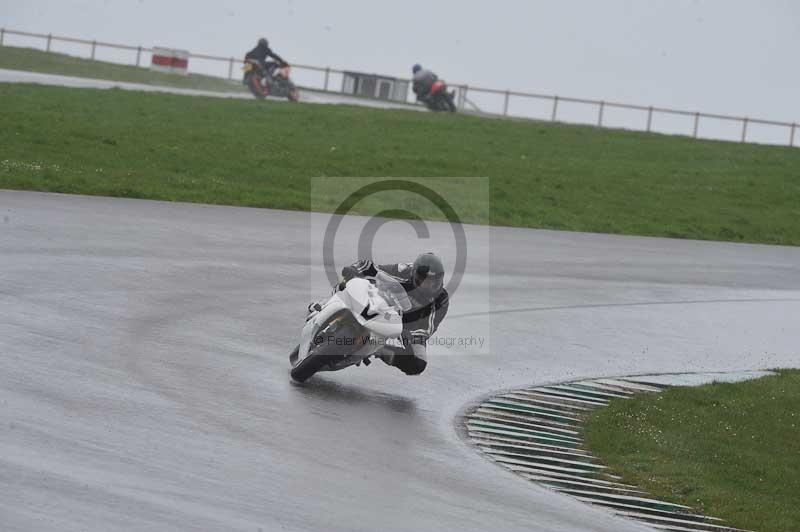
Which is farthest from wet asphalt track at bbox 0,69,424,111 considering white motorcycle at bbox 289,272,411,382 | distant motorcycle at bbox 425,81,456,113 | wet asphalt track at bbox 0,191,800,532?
white motorcycle at bbox 289,272,411,382

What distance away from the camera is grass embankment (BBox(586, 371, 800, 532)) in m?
10.5

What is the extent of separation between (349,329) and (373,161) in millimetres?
18939

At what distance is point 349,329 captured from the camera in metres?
12.1

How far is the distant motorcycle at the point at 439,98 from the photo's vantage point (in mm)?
44656

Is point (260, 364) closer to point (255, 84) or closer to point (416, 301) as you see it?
point (416, 301)

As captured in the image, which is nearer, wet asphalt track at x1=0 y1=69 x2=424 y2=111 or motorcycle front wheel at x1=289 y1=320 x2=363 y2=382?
motorcycle front wheel at x1=289 y1=320 x2=363 y2=382

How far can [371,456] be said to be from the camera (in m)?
10.1

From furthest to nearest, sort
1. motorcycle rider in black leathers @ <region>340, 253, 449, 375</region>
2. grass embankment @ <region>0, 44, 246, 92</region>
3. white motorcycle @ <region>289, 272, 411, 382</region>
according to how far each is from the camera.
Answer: grass embankment @ <region>0, 44, 246, 92</region>, motorcycle rider in black leathers @ <region>340, 253, 449, 375</region>, white motorcycle @ <region>289, 272, 411, 382</region>

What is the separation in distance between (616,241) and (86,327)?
14.6 m

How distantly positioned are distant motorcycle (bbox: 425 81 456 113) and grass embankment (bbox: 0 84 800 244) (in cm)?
341

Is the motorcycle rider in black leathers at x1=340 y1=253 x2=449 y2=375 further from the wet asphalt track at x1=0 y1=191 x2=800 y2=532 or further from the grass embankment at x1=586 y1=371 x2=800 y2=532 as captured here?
the grass embankment at x1=586 y1=371 x2=800 y2=532

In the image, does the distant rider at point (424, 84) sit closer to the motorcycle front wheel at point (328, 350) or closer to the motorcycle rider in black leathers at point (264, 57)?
the motorcycle rider in black leathers at point (264, 57)

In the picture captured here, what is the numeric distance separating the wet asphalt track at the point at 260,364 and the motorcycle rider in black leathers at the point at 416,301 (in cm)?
41

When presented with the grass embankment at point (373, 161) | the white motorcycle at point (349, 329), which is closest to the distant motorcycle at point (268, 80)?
the grass embankment at point (373, 161)
